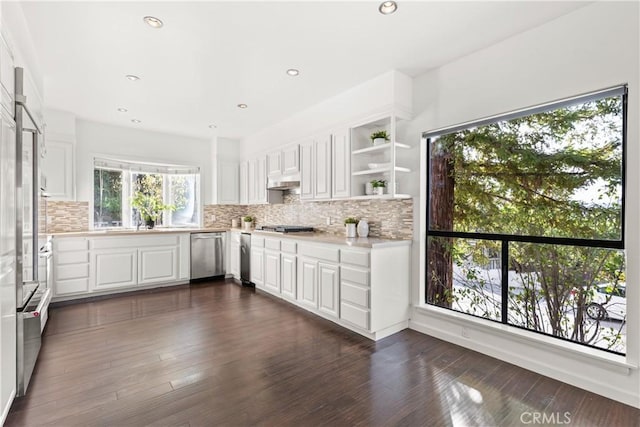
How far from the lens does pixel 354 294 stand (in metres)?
3.19

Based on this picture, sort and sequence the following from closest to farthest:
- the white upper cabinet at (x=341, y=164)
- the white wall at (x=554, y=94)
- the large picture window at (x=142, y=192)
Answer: the white wall at (x=554, y=94) < the white upper cabinet at (x=341, y=164) < the large picture window at (x=142, y=192)

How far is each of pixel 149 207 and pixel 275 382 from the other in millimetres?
4456

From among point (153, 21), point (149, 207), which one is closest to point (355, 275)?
point (153, 21)

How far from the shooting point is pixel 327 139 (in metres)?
3.96

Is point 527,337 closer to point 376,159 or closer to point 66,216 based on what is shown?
point 376,159

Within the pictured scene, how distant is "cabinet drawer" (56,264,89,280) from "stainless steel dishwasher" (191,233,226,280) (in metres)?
1.48

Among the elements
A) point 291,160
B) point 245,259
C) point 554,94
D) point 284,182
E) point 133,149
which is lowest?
point 245,259

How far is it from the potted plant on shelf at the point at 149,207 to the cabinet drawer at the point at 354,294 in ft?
12.4

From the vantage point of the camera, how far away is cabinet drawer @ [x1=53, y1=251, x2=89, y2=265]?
4.27 metres

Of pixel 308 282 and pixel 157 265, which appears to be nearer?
pixel 308 282

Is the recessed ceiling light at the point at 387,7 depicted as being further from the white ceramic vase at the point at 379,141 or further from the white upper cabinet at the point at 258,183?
the white upper cabinet at the point at 258,183

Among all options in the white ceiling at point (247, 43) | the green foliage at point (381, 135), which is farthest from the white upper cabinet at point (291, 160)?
the green foliage at point (381, 135)

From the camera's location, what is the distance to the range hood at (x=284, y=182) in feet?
15.3

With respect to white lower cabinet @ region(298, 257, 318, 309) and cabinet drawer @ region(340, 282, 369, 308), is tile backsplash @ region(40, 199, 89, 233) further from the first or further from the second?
cabinet drawer @ region(340, 282, 369, 308)
